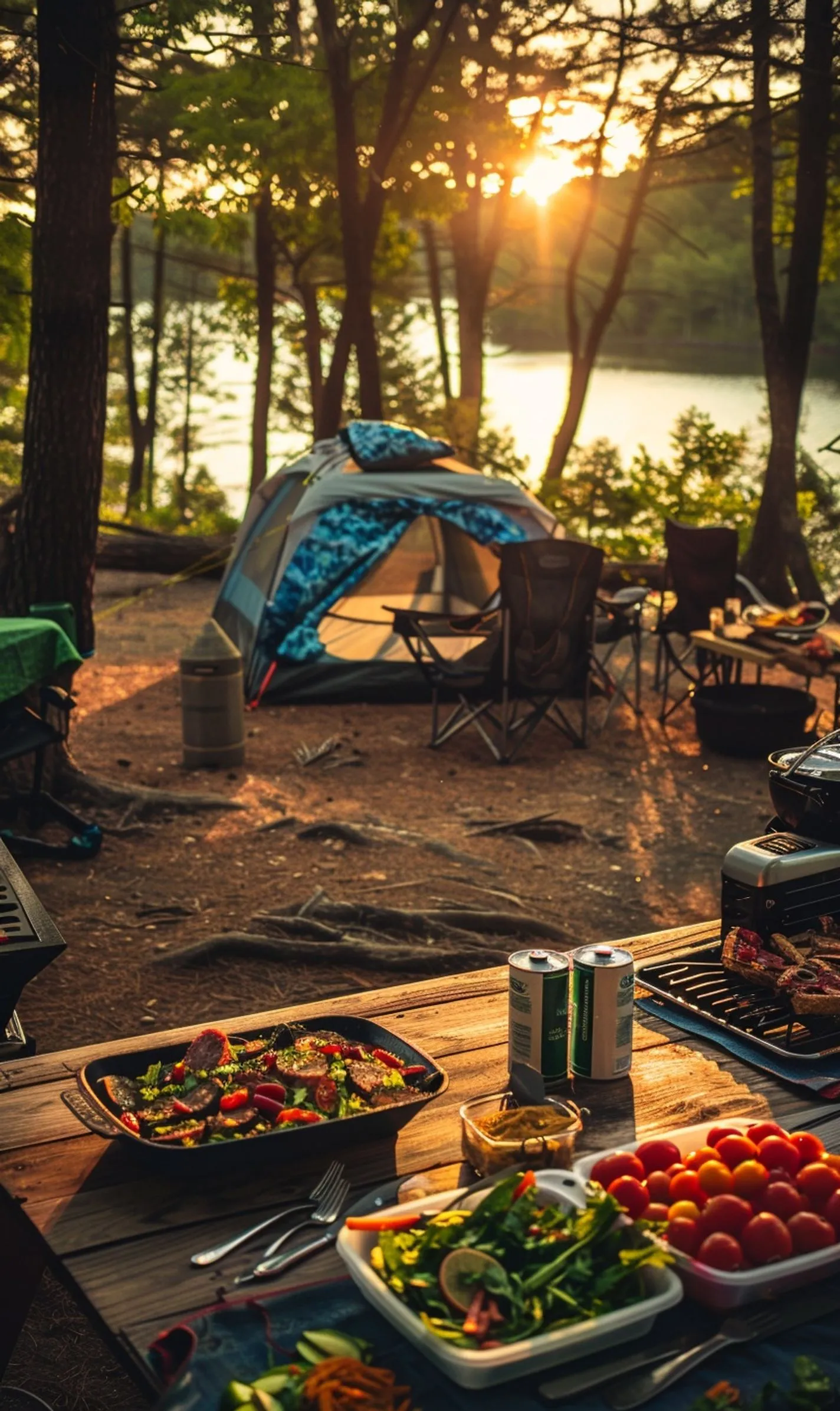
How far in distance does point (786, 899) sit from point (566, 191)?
2117 cm

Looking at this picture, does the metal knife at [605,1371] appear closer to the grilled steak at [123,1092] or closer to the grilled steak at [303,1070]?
the grilled steak at [303,1070]

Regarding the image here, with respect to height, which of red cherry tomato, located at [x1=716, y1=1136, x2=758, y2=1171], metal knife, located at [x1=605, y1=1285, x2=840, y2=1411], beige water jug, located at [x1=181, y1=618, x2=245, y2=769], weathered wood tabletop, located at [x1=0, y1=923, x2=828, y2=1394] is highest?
red cherry tomato, located at [x1=716, y1=1136, x2=758, y2=1171]

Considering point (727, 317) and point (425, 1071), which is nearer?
point (425, 1071)

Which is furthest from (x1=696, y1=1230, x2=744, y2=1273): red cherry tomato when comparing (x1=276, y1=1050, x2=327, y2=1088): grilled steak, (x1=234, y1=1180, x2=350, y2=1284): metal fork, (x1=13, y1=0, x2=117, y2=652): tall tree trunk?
(x1=13, y1=0, x2=117, y2=652): tall tree trunk

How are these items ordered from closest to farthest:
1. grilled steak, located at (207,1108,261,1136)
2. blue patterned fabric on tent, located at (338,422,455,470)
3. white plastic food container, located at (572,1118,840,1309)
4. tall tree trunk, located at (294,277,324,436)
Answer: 1. white plastic food container, located at (572,1118,840,1309)
2. grilled steak, located at (207,1108,261,1136)
3. blue patterned fabric on tent, located at (338,422,455,470)
4. tall tree trunk, located at (294,277,324,436)

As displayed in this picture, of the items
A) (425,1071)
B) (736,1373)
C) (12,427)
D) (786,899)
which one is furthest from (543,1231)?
(12,427)

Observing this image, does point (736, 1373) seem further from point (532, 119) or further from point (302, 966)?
point (532, 119)

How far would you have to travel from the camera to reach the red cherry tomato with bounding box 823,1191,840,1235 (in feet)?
5.36

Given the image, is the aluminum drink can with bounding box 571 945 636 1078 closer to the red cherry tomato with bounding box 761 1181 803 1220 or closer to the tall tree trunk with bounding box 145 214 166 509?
the red cherry tomato with bounding box 761 1181 803 1220

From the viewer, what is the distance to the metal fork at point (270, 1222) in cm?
165

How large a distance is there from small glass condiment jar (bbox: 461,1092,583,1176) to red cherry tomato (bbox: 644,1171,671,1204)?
0.12 metres

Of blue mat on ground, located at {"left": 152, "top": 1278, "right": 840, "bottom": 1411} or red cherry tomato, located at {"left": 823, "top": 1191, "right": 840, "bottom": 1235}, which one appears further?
red cherry tomato, located at {"left": 823, "top": 1191, "right": 840, "bottom": 1235}

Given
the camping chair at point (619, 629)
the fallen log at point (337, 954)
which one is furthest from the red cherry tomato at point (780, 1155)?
the camping chair at point (619, 629)

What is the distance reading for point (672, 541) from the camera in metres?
8.23
